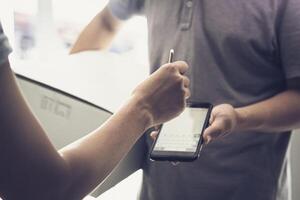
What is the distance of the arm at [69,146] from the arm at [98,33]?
42 centimetres

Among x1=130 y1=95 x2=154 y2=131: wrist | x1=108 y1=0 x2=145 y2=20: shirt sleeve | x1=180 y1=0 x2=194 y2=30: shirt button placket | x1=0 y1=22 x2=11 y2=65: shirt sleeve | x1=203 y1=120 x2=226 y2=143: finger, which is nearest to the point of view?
x1=0 y1=22 x2=11 y2=65: shirt sleeve

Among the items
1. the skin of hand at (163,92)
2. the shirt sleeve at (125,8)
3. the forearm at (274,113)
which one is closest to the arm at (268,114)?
the forearm at (274,113)

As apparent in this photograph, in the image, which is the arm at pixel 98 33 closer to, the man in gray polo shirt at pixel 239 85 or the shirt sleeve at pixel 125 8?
the shirt sleeve at pixel 125 8

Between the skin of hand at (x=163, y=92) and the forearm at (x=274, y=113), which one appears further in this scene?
the forearm at (x=274, y=113)

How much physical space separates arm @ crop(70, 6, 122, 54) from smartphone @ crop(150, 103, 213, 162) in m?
0.34

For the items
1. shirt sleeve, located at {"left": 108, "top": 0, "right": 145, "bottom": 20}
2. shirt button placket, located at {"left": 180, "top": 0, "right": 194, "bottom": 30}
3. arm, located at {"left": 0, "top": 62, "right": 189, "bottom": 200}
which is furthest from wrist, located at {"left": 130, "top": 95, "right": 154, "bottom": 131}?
shirt sleeve, located at {"left": 108, "top": 0, "right": 145, "bottom": 20}

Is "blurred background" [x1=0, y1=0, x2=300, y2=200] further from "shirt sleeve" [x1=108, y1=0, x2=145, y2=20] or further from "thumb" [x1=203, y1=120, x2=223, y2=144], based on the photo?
"thumb" [x1=203, y1=120, x2=223, y2=144]

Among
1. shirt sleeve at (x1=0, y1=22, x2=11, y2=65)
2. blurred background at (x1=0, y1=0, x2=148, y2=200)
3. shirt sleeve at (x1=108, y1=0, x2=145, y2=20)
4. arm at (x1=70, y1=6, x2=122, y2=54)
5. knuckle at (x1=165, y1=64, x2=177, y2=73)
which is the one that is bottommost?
blurred background at (x1=0, y1=0, x2=148, y2=200)

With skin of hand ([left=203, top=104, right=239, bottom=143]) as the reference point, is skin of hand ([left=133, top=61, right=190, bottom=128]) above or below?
above

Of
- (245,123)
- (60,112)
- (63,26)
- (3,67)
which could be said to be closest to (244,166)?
(245,123)

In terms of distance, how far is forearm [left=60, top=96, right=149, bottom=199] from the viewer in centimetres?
58

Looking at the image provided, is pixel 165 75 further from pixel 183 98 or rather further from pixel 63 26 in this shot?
pixel 63 26

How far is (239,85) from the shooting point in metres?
0.86

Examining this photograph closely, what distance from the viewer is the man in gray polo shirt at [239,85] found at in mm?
825
